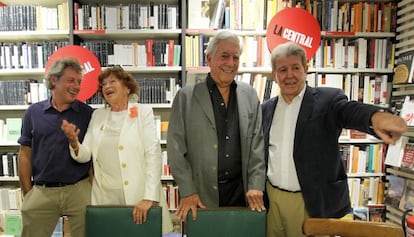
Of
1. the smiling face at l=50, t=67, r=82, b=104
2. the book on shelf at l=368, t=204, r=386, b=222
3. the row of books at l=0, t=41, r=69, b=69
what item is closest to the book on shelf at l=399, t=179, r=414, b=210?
the book on shelf at l=368, t=204, r=386, b=222

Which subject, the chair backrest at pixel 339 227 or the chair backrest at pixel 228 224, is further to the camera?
the chair backrest at pixel 228 224

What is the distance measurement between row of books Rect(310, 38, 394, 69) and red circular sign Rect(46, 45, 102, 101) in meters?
2.12

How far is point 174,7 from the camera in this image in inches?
124

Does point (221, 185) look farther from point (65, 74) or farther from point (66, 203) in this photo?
point (65, 74)

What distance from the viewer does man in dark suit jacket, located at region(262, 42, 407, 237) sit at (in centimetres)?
166

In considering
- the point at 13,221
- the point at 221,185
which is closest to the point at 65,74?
the point at 221,185

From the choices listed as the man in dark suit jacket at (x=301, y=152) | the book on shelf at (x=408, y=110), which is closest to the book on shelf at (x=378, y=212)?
the book on shelf at (x=408, y=110)

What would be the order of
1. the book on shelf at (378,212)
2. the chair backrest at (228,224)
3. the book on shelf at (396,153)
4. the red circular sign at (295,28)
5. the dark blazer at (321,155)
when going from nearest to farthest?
the chair backrest at (228,224) → the dark blazer at (321,155) → the red circular sign at (295,28) → the book on shelf at (396,153) → the book on shelf at (378,212)

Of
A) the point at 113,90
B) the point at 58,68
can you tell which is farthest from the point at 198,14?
the point at 113,90

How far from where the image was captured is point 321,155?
1.66 m

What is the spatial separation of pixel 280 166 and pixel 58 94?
4.72ft

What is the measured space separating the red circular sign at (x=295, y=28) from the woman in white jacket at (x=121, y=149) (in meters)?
1.52

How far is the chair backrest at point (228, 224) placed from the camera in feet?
4.63

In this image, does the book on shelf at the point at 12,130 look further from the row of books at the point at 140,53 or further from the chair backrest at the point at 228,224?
the chair backrest at the point at 228,224
